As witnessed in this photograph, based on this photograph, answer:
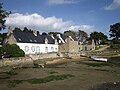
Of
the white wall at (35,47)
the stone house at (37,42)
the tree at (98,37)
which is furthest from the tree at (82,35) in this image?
the white wall at (35,47)

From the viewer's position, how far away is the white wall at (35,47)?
5961 centimetres

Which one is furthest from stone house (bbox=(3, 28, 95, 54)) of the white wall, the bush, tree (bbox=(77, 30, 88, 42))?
tree (bbox=(77, 30, 88, 42))

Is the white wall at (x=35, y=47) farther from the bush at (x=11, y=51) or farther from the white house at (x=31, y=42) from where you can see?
the bush at (x=11, y=51)

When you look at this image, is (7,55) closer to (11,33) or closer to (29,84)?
(11,33)

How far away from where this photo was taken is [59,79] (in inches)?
1038

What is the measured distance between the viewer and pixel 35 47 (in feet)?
210

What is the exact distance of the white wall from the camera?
59.6m

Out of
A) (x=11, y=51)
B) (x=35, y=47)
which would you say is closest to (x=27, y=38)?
(x=35, y=47)

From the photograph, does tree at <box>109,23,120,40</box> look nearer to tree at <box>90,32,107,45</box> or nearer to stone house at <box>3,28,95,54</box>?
tree at <box>90,32,107,45</box>

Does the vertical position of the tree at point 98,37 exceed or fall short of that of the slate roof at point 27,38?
it exceeds it

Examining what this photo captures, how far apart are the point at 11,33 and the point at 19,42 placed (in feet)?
10.6

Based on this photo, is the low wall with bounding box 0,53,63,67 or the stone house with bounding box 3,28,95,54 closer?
the low wall with bounding box 0,53,63,67

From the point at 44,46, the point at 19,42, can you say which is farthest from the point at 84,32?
the point at 19,42

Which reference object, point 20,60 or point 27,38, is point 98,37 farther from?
point 20,60
